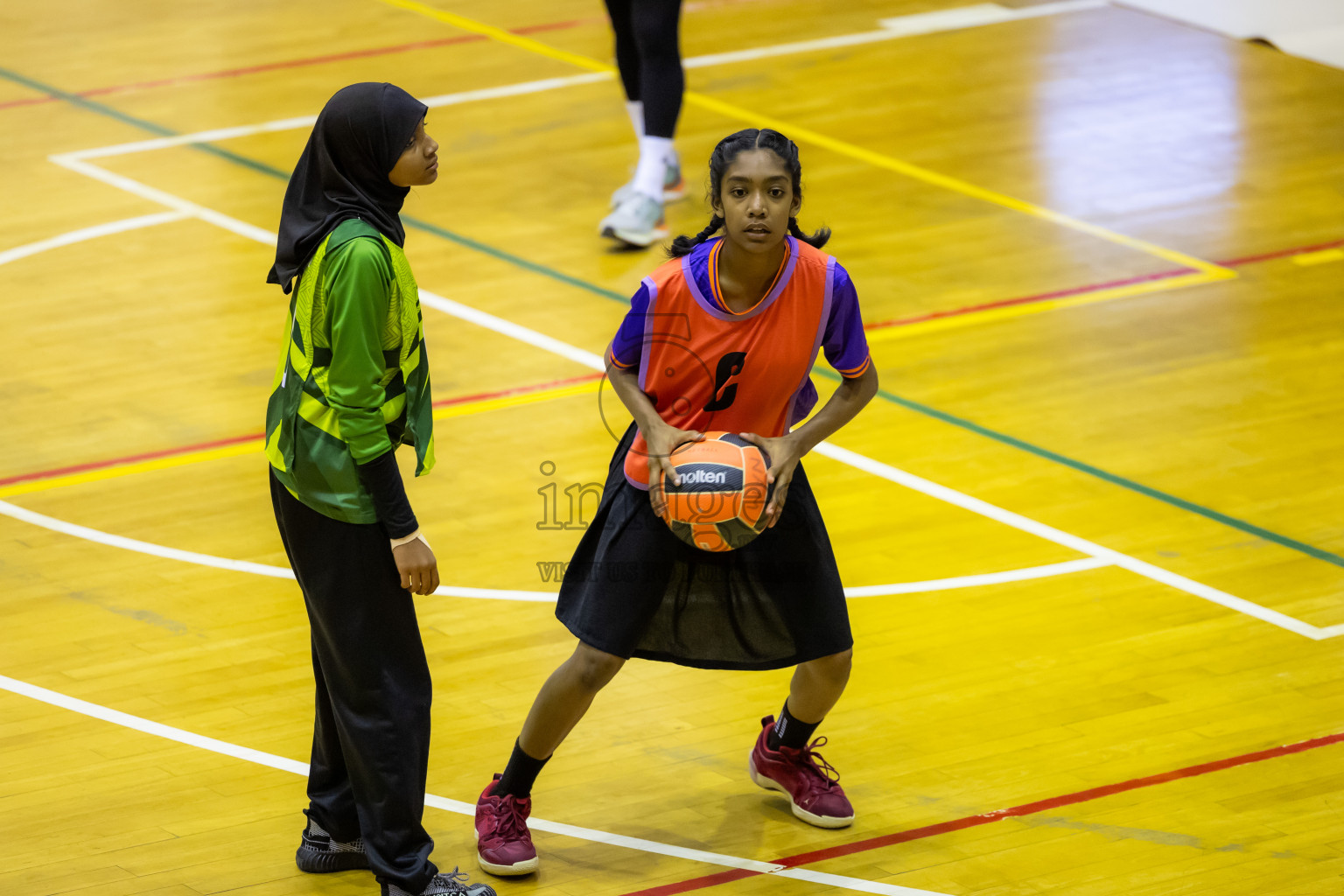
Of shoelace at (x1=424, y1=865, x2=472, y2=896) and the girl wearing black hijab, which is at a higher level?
the girl wearing black hijab

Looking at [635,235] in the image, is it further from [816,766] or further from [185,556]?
[816,766]

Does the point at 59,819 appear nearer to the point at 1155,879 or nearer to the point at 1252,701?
the point at 1155,879

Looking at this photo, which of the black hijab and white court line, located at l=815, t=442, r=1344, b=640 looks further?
white court line, located at l=815, t=442, r=1344, b=640

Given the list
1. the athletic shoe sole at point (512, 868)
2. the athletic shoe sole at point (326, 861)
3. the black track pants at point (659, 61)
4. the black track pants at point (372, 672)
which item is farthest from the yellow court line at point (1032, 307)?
the black track pants at point (372, 672)

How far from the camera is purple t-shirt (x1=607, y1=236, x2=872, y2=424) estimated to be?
12.6 ft

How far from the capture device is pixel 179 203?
27.7 feet

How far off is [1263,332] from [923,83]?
11.5 feet

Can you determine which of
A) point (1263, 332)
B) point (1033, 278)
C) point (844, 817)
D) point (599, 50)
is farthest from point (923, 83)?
point (844, 817)

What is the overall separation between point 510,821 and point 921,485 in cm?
237

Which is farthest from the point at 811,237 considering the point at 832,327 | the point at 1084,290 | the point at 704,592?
the point at 1084,290

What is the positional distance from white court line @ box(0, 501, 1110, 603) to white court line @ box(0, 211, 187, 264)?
2.52 metres

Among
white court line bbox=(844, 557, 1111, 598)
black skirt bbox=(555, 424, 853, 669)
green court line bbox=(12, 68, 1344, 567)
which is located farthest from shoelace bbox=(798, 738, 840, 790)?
green court line bbox=(12, 68, 1344, 567)

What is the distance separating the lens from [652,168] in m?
8.12

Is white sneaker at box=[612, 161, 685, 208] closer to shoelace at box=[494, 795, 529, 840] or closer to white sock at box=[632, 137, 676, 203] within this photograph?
white sock at box=[632, 137, 676, 203]
